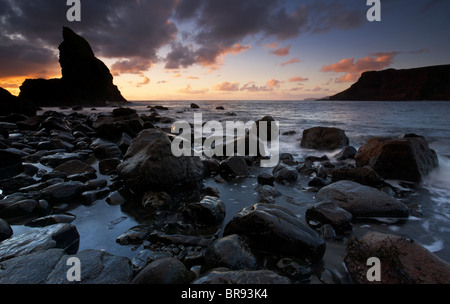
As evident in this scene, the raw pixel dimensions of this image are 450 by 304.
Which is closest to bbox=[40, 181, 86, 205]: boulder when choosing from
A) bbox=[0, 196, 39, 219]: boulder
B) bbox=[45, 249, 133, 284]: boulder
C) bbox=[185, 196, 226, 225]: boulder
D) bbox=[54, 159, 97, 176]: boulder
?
bbox=[0, 196, 39, 219]: boulder

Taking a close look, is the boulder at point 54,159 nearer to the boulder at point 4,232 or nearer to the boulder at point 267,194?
the boulder at point 4,232

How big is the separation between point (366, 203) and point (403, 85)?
418 feet

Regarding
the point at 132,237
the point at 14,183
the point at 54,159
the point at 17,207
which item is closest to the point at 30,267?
the point at 132,237

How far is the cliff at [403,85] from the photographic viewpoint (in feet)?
278

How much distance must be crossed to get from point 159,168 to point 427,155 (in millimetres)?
6487


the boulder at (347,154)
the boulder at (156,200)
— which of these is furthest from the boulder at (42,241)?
the boulder at (347,154)

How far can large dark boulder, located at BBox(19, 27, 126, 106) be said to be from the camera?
51.3 metres

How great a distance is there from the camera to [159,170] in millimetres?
3635

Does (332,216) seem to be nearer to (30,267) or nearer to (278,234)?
(278,234)

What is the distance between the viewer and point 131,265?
77.7 inches

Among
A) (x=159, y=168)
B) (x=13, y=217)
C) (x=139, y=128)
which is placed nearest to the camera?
(x=13, y=217)

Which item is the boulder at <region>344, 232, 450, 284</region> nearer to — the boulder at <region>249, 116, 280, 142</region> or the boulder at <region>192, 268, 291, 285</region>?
the boulder at <region>192, 268, 291, 285</region>
